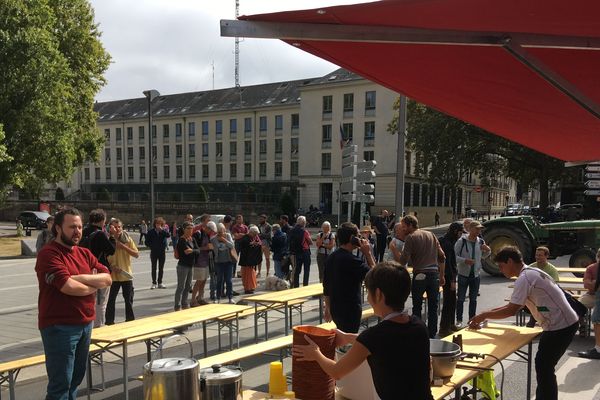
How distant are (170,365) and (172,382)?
0.42 feet

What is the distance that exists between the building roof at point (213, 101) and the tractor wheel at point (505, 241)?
153 ft

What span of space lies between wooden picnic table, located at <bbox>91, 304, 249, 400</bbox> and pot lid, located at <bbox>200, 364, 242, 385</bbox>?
8.21ft

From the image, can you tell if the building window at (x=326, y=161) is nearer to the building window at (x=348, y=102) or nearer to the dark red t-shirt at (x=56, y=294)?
the building window at (x=348, y=102)

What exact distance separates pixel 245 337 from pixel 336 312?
403 centimetres

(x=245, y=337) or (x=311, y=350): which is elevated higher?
(x=311, y=350)

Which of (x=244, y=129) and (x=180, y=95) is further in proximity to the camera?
(x=180, y=95)

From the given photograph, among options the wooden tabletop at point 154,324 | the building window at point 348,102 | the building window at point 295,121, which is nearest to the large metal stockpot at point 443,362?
the wooden tabletop at point 154,324

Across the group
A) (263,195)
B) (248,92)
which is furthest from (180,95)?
(263,195)

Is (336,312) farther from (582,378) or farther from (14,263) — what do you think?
(14,263)

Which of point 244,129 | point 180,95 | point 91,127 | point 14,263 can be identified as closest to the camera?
point 14,263

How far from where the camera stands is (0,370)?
15.4 ft

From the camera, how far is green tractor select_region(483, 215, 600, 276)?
49.9 feet

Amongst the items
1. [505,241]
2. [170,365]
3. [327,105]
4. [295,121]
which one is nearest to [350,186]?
[505,241]

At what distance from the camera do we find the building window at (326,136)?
2290 inches
